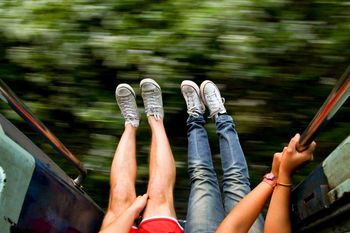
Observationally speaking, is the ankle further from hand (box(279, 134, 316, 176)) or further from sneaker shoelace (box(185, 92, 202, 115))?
hand (box(279, 134, 316, 176))

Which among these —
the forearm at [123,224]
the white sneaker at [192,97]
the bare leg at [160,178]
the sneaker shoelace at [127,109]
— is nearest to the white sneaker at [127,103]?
the sneaker shoelace at [127,109]

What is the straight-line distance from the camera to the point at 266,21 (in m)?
2.20

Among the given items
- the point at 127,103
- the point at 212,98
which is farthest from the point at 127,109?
the point at 212,98

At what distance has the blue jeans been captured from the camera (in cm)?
166

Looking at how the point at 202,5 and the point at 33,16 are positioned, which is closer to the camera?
the point at 202,5

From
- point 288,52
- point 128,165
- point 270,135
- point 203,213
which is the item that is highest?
point 288,52

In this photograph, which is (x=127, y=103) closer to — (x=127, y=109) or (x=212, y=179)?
(x=127, y=109)

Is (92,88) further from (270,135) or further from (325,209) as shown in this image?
(325,209)

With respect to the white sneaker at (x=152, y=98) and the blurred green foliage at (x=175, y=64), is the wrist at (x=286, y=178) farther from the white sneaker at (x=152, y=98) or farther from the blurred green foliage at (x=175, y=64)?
the white sneaker at (x=152, y=98)

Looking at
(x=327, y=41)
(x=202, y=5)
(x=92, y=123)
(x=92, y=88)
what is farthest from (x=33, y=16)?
(x=327, y=41)

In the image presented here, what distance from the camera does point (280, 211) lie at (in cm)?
144

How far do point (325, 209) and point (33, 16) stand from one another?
2273 millimetres

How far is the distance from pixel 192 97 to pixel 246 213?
0.90 m

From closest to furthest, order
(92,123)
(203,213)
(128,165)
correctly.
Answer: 1. (203,213)
2. (128,165)
3. (92,123)
